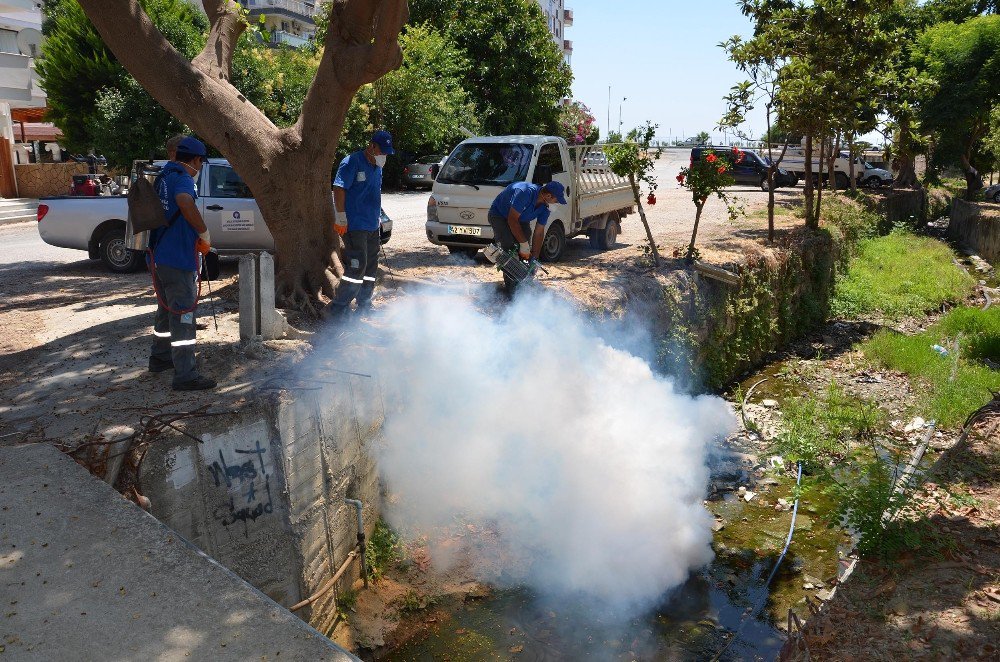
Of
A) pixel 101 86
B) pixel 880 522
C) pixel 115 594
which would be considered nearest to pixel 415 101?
pixel 101 86

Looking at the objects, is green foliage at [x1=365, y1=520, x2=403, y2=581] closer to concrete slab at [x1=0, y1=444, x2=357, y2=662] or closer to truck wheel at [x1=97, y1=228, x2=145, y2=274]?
concrete slab at [x1=0, y1=444, x2=357, y2=662]

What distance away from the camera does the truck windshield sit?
11438mm

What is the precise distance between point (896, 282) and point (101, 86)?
72.6ft

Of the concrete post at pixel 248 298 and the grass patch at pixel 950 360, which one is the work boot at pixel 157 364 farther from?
the grass patch at pixel 950 360

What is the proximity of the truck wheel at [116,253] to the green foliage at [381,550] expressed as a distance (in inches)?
258

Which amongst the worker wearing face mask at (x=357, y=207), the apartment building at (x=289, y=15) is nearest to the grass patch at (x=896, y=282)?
the worker wearing face mask at (x=357, y=207)

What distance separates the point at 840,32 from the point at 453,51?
18512 millimetres

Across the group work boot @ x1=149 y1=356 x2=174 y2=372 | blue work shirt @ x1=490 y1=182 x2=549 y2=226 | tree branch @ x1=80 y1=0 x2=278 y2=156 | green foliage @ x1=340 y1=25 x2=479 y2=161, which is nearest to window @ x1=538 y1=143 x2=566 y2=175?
blue work shirt @ x1=490 y1=182 x2=549 y2=226

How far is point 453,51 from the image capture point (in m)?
Answer: 30.4

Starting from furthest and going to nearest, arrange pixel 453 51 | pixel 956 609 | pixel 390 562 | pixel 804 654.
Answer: pixel 453 51
pixel 390 562
pixel 956 609
pixel 804 654

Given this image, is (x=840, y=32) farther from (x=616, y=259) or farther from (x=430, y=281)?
(x=430, y=281)

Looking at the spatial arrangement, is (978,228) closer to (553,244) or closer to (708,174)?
(708,174)

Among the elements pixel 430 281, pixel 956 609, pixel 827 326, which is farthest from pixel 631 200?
pixel 956 609

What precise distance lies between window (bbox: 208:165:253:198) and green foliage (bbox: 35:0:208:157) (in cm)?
1315
